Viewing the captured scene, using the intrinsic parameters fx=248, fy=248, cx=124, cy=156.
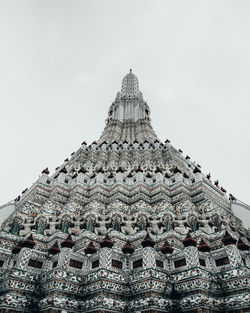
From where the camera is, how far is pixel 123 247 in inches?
525

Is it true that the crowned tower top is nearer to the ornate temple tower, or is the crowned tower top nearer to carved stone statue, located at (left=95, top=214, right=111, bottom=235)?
the ornate temple tower

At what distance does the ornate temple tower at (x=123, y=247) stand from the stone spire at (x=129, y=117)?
965 cm

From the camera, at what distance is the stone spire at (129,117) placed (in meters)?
36.5

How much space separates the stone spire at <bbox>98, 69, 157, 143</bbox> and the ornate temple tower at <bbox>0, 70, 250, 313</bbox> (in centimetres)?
965

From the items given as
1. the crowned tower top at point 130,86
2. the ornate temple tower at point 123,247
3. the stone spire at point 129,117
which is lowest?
the ornate temple tower at point 123,247

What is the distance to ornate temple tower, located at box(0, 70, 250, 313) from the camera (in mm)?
11046

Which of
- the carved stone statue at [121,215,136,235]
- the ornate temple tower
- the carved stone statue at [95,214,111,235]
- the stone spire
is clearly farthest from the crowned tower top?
the carved stone statue at [95,214,111,235]

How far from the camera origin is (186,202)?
1845 cm

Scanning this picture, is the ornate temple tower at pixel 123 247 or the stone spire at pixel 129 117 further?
the stone spire at pixel 129 117

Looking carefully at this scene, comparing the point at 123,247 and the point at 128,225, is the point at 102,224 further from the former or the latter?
the point at 123,247

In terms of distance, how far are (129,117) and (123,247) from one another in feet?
103

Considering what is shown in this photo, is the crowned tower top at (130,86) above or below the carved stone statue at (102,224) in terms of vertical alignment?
above

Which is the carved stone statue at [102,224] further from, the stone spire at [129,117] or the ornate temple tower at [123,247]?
the stone spire at [129,117]

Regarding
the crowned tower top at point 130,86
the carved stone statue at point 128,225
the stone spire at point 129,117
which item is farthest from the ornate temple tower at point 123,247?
the crowned tower top at point 130,86
